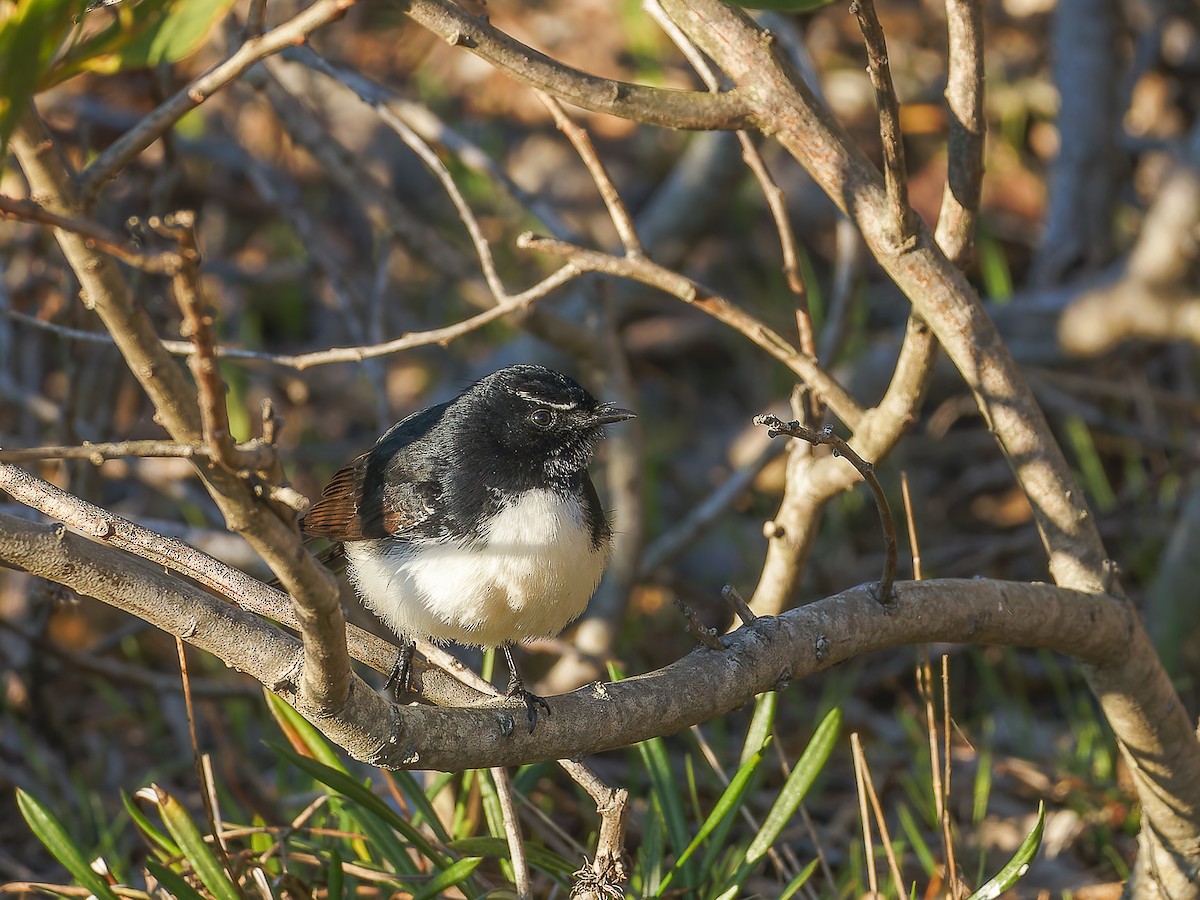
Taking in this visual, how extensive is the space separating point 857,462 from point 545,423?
1.39 metres

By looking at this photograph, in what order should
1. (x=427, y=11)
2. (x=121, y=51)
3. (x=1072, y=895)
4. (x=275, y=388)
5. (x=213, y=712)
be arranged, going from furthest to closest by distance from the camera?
(x=275, y=388)
(x=213, y=712)
(x=1072, y=895)
(x=427, y=11)
(x=121, y=51)

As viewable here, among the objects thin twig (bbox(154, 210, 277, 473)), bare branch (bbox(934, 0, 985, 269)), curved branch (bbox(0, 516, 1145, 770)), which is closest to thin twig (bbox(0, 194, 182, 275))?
thin twig (bbox(154, 210, 277, 473))

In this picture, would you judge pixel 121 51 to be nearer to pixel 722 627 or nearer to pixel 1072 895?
pixel 1072 895

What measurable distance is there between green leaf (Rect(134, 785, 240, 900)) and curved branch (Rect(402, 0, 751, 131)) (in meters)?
1.79

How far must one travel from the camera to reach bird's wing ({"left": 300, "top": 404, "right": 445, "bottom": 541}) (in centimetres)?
348

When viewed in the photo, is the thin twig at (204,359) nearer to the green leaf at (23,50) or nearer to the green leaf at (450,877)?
the green leaf at (23,50)

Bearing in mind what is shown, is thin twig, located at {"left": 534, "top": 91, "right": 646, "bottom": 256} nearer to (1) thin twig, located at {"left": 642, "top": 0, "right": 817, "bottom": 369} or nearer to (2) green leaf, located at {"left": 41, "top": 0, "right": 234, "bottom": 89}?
(1) thin twig, located at {"left": 642, "top": 0, "right": 817, "bottom": 369}

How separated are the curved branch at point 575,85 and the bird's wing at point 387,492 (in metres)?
1.29

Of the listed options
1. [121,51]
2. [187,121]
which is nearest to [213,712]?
[121,51]

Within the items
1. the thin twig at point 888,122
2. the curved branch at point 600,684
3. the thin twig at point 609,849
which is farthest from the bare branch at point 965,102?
the thin twig at point 609,849

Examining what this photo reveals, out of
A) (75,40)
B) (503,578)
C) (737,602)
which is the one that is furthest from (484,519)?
(75,40)

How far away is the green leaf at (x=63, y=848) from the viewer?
2914mm

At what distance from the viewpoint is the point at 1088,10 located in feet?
20.0

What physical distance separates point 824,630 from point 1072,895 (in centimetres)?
186
